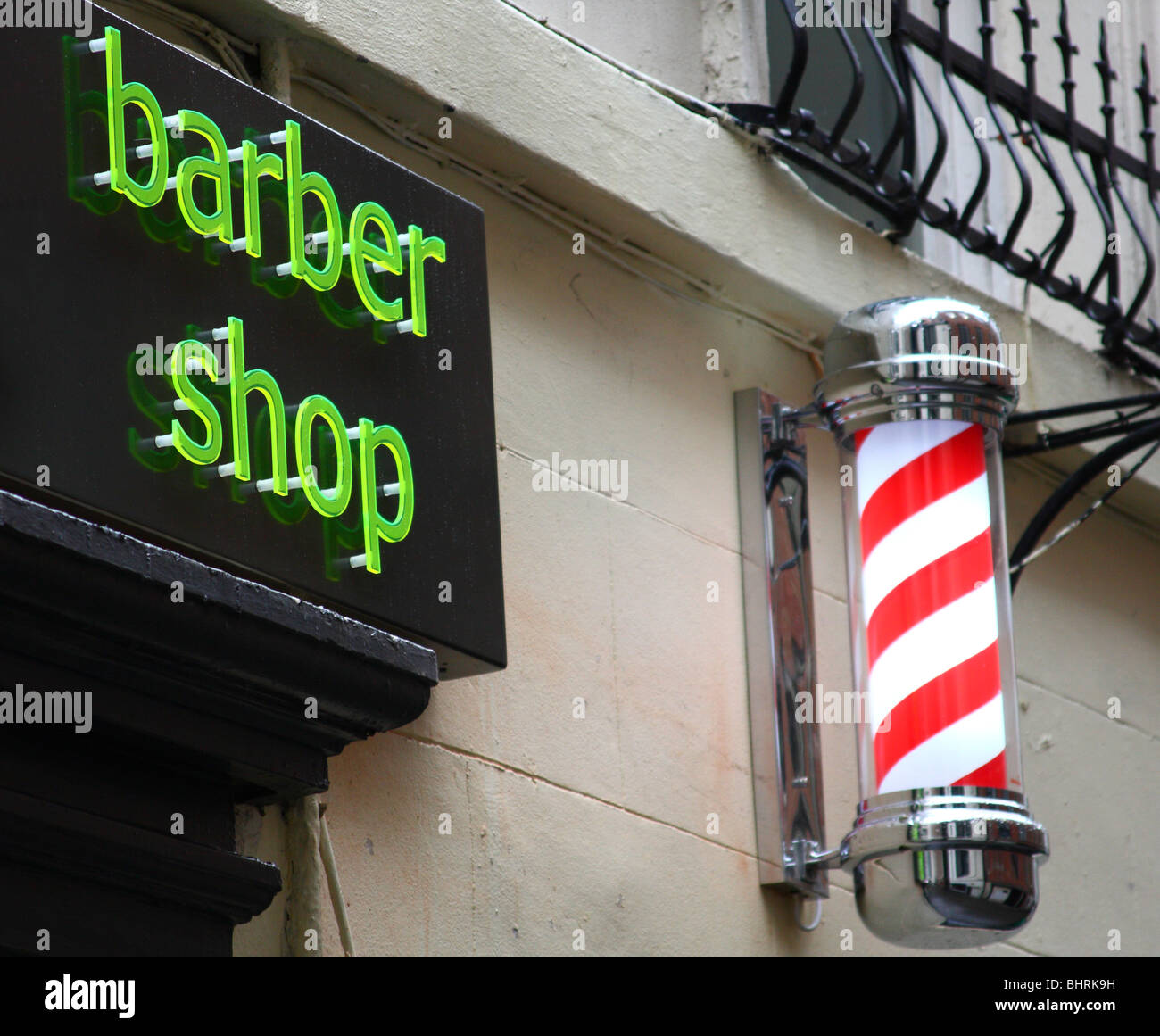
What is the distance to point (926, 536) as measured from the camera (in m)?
3.63

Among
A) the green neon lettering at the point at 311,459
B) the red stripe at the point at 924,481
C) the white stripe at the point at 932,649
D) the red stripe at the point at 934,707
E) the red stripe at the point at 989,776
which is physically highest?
the red stripe at the point at 924,481

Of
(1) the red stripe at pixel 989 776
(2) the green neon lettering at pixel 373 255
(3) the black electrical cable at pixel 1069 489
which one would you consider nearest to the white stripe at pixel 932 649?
(1) the red stripe at pixel 989 776

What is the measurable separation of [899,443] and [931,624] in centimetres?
34

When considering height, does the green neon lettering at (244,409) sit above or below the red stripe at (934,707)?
above

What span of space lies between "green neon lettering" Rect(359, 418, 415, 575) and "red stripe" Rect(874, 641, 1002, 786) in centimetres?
97

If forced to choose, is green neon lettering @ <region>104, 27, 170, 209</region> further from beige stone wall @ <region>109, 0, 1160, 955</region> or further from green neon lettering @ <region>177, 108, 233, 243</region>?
beige stone wall @ <region>109, 0, 1160, 955</region>

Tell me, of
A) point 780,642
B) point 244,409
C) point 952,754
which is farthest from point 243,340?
point 780,642

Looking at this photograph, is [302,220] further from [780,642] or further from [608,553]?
[780,642]

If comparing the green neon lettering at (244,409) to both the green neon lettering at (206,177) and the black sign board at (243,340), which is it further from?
the green neon lettering at (206,177)

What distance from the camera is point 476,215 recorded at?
3.57 meters

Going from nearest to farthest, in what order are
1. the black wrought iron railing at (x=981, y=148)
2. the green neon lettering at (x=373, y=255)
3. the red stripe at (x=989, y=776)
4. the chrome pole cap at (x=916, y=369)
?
the green neon lettering at (x=373, y=255), the red stripe at (x=989, y=776), the chrome pole cap at (x=916, y=369), the black wrought iron railing at (x=981, y=148)

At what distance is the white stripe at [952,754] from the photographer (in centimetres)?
346

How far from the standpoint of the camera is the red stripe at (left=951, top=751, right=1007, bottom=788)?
3438mm

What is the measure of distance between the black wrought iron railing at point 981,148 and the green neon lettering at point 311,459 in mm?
1580
